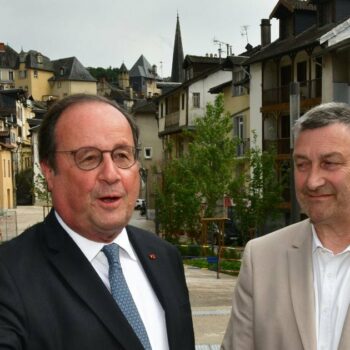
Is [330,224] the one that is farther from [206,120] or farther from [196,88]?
[196,88]

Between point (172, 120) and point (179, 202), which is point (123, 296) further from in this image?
point (172, 120)

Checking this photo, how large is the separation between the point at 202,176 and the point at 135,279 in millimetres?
21768

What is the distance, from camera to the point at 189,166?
980 inches

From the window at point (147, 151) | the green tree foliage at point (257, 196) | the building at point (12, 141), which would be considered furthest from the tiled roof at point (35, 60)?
the green tree foliage at point (257, 196)

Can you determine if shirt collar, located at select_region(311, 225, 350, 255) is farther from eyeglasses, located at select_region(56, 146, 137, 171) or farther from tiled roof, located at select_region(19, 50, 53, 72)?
tiled roof, located at select_region(19, 50, 53, 72)

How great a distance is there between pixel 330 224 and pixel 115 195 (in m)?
Answer: 1.17

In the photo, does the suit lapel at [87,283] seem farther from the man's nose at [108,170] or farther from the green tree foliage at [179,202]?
the green tree foliage at [179,202]

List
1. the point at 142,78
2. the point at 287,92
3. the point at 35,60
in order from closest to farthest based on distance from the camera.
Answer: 1. the point at 287,92
2. the point at 35,60
3. the point at 142,78

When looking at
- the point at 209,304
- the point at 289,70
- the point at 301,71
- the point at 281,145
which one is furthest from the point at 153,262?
the point at 289,70

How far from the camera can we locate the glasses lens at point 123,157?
245 centimetres

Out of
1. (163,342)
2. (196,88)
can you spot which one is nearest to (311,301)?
(163,342)

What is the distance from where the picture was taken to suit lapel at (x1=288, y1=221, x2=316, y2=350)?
2.87 m

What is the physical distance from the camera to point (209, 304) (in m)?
11.4

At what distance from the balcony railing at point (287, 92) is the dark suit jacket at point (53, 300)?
2259 centimetres
